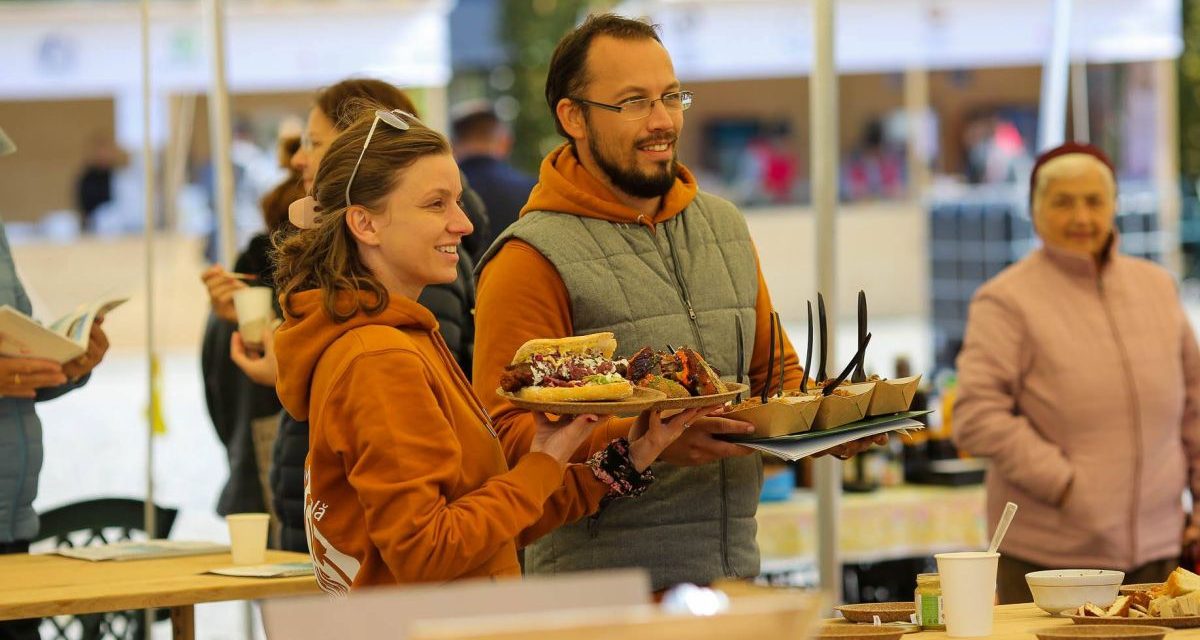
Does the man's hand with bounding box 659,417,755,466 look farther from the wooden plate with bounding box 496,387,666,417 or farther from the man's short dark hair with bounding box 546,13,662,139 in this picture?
the man's short dark hair with bounding box 546,13,662,139

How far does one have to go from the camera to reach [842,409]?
2490 mm

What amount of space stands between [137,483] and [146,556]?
5.80 ft

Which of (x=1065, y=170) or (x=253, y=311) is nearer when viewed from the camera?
(x=253, y=311)

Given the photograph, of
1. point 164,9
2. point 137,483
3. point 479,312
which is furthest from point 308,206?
point 164,9

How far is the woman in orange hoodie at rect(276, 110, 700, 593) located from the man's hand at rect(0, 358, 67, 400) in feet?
4.51

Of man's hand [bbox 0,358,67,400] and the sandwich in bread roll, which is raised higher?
the sandwich in bread roll

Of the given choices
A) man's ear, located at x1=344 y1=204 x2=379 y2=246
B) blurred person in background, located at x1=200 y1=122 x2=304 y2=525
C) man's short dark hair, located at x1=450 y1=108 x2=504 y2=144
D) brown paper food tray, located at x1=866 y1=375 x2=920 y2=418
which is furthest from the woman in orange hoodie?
man's short dark hair, located at x1=450 y1=108 x2=504 y2=144

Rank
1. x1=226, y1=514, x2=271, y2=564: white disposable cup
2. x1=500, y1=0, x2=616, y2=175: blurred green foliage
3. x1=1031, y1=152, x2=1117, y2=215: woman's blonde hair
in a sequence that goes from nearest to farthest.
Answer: x1=226, y1=514, x2=271, y2=564: white disposable cup, x1=1031, y1=152, x2=1117, y2=215: woman's blonde hair, x1=500, y1=0, x2=616, y2=175: blurred green foliage

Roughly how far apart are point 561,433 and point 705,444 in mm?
314

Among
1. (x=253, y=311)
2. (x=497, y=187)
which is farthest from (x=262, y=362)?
(x=497, y=187)

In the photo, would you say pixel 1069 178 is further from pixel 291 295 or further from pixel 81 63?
pixel 81 63

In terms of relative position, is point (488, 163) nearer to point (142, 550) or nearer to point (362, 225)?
point (142, 550)

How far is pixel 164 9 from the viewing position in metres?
5.83

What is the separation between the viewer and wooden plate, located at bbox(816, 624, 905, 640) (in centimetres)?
200
